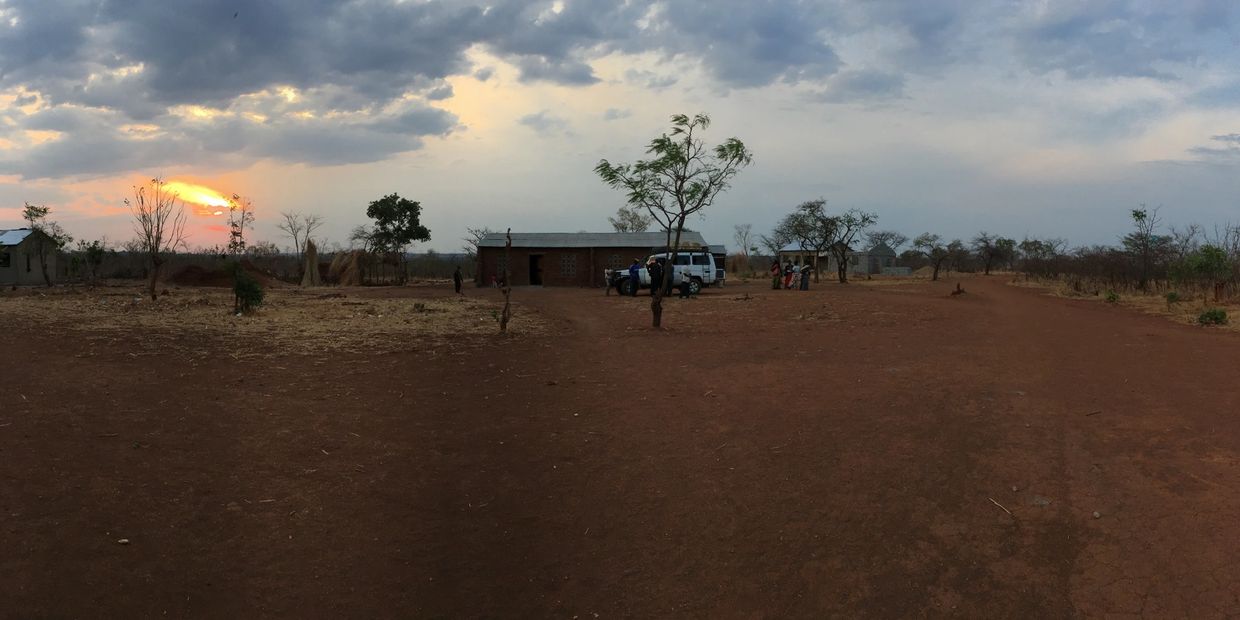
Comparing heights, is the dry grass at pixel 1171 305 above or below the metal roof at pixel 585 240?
below

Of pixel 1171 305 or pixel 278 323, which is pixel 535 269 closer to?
pixel 278 323

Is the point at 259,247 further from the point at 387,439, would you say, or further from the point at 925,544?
the point at 925,544

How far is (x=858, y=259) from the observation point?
7069 cm

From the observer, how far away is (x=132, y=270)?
44.1m

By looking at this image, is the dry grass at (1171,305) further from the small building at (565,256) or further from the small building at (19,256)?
the small building at (19,256)

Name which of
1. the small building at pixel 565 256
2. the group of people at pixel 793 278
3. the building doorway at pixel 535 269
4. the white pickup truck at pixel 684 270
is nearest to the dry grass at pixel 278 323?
the white pickup truck at pixel 684 270

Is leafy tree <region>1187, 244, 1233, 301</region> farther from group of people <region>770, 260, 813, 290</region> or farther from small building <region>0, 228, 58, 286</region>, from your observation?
small building <region>0, 228, 58, 286</region>

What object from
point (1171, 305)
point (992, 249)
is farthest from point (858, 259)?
point (1171, 305)

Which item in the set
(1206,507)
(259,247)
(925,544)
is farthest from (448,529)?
(259,247)

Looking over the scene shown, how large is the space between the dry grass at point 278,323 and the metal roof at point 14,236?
1750 centimetres

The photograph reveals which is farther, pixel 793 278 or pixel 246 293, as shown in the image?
pixel 793 278

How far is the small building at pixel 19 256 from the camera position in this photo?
34.2 m

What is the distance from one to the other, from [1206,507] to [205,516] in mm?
6855

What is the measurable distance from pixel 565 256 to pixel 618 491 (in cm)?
3288
